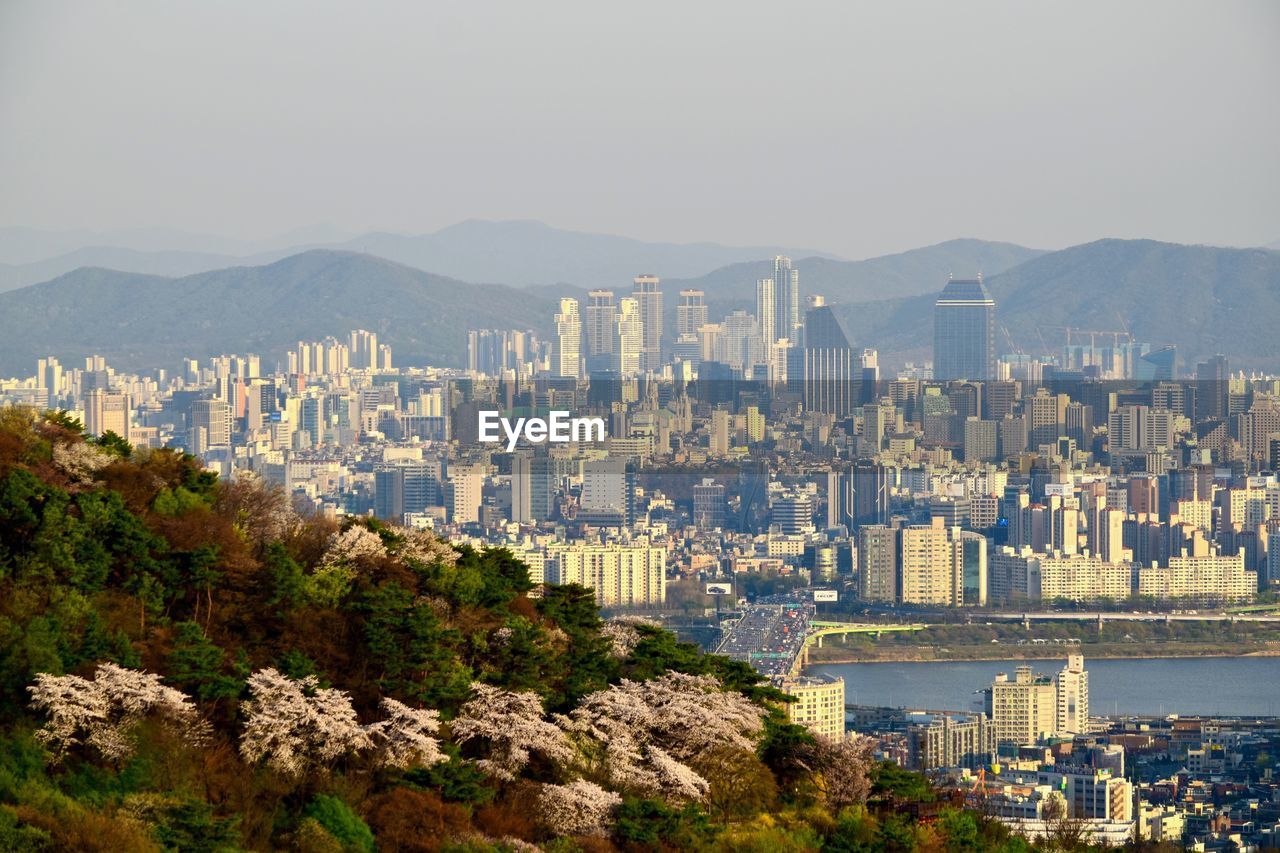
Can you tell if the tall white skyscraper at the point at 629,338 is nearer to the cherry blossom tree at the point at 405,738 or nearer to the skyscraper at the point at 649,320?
the skyscraper at the point at 649,320

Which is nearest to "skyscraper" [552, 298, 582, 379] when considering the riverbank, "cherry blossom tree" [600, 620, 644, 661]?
the riverbank

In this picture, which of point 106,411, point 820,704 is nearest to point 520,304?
point 106,411

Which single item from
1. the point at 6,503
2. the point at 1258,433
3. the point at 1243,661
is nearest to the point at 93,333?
the point at 1258,433

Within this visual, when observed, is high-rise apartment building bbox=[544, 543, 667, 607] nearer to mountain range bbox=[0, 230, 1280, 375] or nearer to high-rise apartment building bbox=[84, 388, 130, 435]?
high-rise apartment building bbox=[84, 388, 130, 435]

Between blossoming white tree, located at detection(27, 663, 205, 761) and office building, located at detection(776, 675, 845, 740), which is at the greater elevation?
blossoming white tree, located at detection(27, 663, 205, 761)

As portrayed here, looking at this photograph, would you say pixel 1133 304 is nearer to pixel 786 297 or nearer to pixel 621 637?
pixel 786 297

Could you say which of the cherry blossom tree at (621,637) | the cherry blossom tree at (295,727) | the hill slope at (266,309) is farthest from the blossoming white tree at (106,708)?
the hill slope at (266,309)
